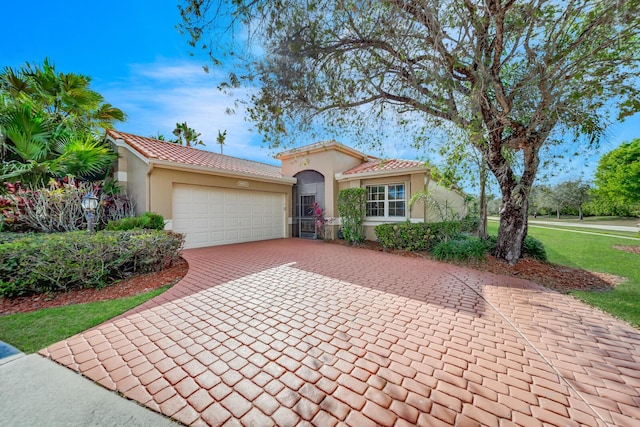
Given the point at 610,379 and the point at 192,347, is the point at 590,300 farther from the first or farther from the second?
the point at 192,347

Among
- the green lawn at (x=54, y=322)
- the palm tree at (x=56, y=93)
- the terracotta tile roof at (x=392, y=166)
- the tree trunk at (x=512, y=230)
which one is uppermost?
the palm tree at (x=56, y=93)

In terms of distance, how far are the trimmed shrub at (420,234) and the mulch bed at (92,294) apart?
25.6 ft

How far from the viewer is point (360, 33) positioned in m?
4.90

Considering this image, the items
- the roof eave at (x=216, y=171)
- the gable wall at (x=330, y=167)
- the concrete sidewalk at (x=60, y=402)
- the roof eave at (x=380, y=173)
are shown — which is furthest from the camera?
the gable wall at (x=330, y=167)

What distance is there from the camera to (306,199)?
14.0 m

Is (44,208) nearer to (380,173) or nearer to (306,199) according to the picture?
(306,199)

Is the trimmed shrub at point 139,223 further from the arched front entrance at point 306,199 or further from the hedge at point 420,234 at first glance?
the hedge at point 420,234

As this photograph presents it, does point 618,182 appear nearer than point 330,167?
No

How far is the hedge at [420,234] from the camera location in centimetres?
957

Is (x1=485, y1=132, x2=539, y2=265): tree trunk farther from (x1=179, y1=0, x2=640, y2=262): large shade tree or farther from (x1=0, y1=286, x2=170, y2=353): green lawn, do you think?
(x1=0, y1=286, x2=170, y2=353): green lawn

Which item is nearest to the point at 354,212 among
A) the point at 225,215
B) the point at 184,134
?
the point at 225,215

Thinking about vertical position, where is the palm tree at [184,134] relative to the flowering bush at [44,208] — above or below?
above

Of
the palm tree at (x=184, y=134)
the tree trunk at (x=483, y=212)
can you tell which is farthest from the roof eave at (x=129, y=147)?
the palm tree at (x=184, y=134)

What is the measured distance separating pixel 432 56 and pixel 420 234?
6390 mm
